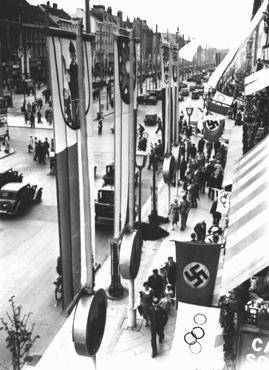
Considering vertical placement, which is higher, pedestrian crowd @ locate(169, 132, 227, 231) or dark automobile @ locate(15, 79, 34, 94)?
dark automobile @ locate(15, 79, 34, 94)

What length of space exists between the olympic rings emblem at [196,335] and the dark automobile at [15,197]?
45.5 feet

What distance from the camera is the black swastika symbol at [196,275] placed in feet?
25.6

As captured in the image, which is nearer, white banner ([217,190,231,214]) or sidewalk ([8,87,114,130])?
white banner ([217,190,231,214])

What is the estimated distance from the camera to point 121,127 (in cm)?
954

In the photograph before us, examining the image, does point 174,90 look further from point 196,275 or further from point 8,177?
point 196,275

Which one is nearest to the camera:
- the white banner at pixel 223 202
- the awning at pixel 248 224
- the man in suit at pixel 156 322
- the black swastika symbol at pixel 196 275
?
the awning at pixel 248 224

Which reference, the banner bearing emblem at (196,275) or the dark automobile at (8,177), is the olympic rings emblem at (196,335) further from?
the dark automobile at (8,177)

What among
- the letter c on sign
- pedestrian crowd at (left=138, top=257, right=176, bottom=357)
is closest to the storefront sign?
the letter c on sign

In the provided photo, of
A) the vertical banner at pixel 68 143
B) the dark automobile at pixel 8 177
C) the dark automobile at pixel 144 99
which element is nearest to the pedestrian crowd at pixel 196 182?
the dark automobile at pixel 8 177

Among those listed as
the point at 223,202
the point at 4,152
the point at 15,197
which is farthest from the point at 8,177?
the point at 223,202

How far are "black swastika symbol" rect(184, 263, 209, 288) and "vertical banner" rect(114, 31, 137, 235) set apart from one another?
230 centimetres

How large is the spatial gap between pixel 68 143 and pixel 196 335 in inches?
140

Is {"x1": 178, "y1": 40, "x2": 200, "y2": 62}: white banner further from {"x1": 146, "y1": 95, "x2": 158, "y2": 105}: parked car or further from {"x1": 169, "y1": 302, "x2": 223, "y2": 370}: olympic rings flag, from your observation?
{"x1": 146, "y1": 95, "x2": 158, "y2": 105}: parked car

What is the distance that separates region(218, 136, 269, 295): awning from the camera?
6.27 metres
